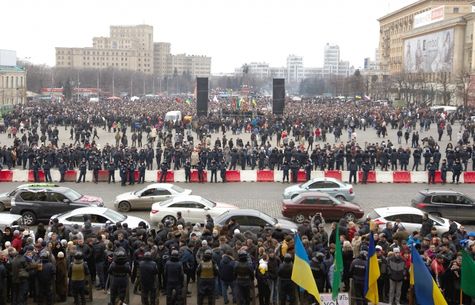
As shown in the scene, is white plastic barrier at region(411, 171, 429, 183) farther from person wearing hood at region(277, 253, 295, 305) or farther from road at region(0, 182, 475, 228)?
person wearing hood at region(277, 253, 295, 305)

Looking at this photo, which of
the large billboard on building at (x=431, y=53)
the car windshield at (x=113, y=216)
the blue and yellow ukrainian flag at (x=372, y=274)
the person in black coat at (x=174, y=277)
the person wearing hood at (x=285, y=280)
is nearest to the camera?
the blue and yellow ukrainian flag at (x=372, y=274)

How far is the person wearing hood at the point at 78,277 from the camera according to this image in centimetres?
1212

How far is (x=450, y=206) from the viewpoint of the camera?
20.2 metres

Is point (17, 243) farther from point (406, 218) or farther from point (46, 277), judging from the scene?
point (406, 218)

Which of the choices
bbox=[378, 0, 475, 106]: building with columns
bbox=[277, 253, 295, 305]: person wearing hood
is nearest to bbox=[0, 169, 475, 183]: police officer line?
bbox=[277, 253, 295, 305]: person wearing hood

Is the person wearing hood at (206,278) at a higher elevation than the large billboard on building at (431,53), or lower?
lower

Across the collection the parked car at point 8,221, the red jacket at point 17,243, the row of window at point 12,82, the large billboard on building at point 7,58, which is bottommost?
the parked car at point 8,221

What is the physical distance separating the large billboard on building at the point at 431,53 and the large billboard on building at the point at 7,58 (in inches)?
2325

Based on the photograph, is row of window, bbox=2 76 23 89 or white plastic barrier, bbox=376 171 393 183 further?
row of window, bbox=2 76 23 89

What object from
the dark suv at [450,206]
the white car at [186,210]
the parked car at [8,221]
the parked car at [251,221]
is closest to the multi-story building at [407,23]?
the dark suv at [450,206]

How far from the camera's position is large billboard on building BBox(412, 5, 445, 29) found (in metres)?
97.4

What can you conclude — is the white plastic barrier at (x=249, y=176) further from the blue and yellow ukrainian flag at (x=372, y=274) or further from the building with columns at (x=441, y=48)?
the building with columns at (x=441, y=48)

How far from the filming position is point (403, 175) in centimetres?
2825

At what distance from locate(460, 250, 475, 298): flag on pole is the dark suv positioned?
10.2 m
